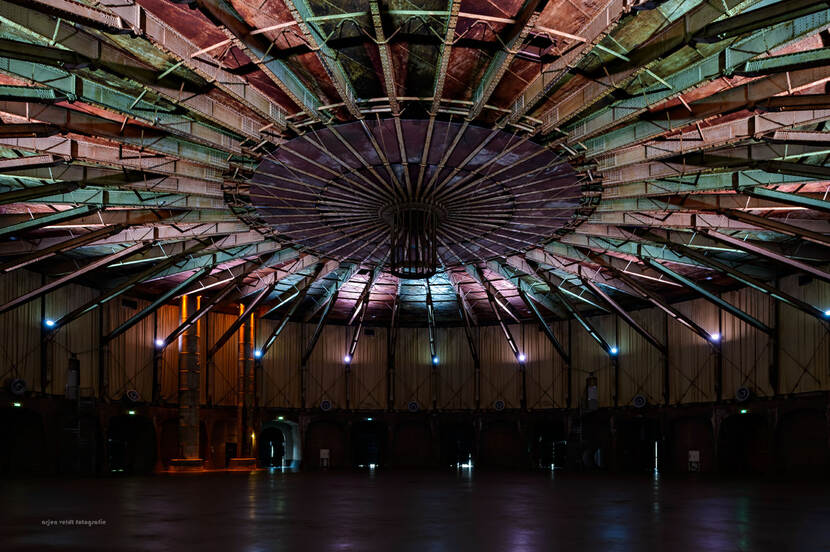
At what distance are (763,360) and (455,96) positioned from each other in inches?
1224

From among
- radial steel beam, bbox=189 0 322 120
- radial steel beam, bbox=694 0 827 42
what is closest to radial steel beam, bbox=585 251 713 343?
radial steel beam, bbox=189 0 322 120

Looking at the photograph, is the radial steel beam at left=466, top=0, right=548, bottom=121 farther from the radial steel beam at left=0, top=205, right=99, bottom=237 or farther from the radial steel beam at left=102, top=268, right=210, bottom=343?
the radial steel beam at left=102, top=268, right=210, bottom=343

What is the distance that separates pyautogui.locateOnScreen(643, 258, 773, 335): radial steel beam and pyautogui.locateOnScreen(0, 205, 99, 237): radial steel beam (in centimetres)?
2795

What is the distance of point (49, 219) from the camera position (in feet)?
109

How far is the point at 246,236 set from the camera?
40.8 metres

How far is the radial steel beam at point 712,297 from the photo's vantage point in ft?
139

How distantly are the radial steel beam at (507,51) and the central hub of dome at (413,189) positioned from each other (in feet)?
9.00

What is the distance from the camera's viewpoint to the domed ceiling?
69.5 feet

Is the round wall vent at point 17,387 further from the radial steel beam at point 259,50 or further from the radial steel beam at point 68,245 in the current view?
the radial steel beam at point 259,50

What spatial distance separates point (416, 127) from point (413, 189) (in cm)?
612

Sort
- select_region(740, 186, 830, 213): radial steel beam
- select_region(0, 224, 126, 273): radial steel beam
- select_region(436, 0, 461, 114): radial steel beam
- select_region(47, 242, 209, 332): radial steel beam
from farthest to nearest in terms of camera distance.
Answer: select_region(47, 242, 209, 332): radial steel beam, select_region(0, 224, 126, 273): radial steel beam, select_region(740, 186, 830, 213): radial steel beam, select_region(436, 0, 461, 114): radial steel beam

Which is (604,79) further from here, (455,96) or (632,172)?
(632,172)

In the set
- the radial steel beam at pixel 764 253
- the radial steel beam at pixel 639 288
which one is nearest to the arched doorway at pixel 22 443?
the radial steel beam at pixel 639 288

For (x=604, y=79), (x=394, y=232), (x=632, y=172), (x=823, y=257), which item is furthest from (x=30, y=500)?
(x=823, y=257)
